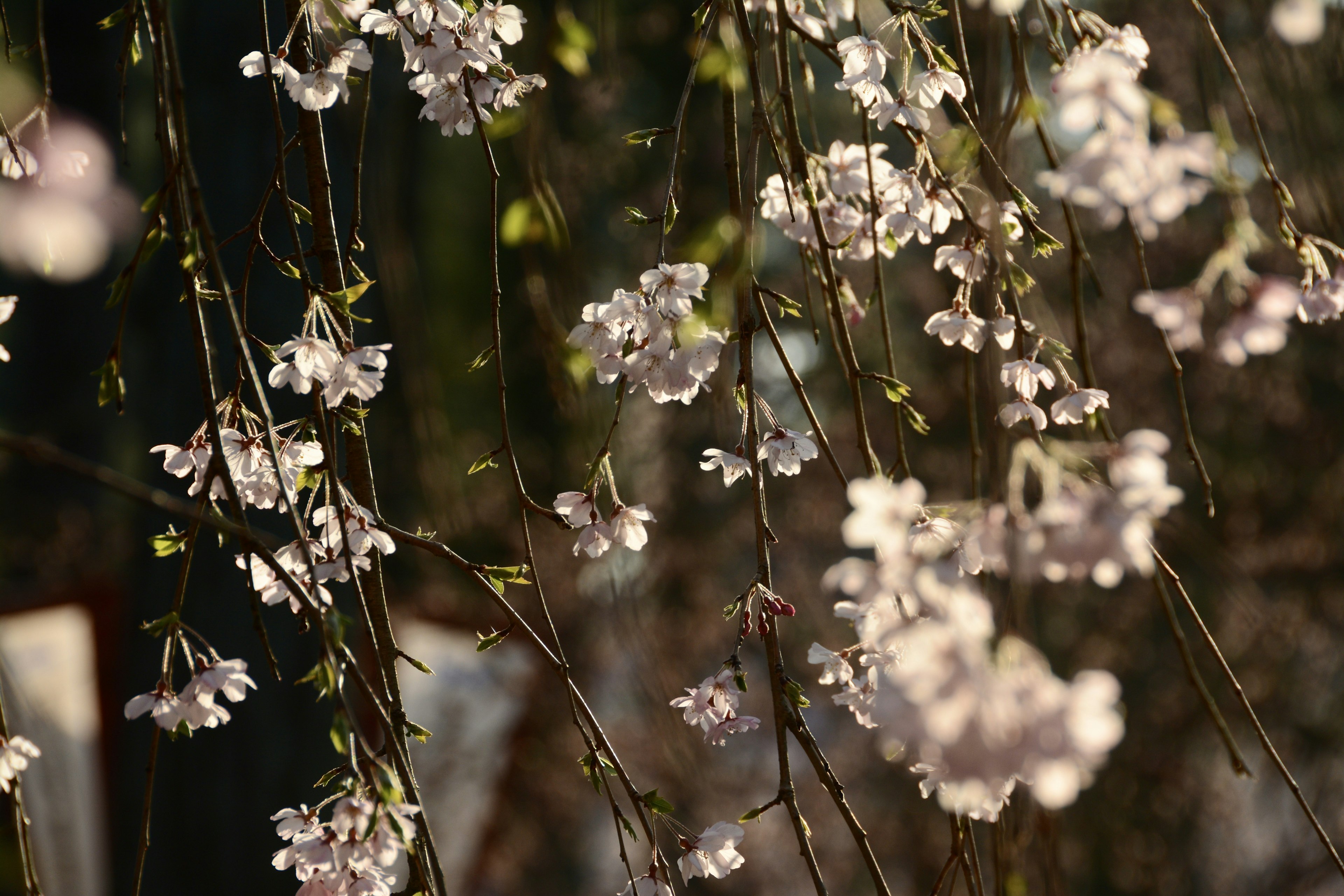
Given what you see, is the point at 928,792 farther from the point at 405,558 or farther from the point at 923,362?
the point at 405,558

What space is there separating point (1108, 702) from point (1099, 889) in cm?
394

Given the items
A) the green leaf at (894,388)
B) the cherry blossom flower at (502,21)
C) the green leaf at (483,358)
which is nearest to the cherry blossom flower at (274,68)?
the cherry blossom flower at (502,21)

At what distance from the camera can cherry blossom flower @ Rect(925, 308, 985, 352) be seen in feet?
2.49

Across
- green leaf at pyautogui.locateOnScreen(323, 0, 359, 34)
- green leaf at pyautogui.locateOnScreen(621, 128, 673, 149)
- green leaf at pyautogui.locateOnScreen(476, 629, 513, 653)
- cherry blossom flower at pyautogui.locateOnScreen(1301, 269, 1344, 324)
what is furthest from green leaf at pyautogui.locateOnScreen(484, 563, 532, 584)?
cherry blossom flower at pyautogui.locateOnScreen(1301, 269, 1344, 324)

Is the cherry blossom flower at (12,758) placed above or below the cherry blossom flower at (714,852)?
above

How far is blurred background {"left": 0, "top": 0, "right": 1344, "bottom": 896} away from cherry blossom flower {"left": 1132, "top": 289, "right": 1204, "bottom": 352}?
1.23 meters

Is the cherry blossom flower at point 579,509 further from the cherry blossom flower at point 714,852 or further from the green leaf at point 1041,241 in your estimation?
the green leaf at point 1041,241

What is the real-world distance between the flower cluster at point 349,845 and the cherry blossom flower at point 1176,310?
47 cm

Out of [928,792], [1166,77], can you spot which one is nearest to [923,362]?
[1166,77]

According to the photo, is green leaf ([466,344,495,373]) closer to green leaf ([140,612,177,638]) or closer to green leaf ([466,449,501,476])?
green leaf ([466,449,501,476])

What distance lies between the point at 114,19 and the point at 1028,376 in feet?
2.52

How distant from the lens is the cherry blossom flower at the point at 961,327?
759 millimetres

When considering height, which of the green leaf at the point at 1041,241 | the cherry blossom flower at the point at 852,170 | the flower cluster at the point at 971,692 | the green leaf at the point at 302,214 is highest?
the green leaf at the point at 302,214

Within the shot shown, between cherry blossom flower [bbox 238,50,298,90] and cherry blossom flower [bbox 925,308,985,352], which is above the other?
cherry blossom flower [bbox 238,50,298,90]
